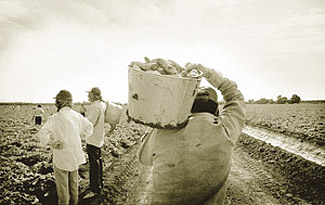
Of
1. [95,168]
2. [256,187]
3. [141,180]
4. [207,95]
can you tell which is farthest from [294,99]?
[207,95]

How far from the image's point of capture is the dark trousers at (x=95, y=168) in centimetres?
527

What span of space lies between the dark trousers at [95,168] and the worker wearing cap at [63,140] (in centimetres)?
121

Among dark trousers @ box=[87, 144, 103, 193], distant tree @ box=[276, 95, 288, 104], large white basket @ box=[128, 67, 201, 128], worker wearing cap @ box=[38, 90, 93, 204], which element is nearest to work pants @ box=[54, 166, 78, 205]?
worker wearing cap @ box=[38, 90, 93, 204]

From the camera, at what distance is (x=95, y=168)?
5.38m

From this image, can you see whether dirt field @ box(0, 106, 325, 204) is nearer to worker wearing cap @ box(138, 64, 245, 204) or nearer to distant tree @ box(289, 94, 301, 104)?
worker wearing cap @ box(138, 64, 245, 204)

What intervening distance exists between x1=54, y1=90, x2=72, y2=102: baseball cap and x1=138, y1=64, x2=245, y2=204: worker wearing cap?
8.19 ft

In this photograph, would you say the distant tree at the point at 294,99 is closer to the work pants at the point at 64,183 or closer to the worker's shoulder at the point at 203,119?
the work pants at the point at 64,183

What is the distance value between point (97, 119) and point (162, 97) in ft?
12.2

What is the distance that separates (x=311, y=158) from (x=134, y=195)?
6.74m

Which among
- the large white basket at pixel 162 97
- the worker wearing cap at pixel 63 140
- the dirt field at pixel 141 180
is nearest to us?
the large white basket at pixel 162 97

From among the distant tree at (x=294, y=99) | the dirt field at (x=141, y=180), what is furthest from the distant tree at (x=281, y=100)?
the dirt field at (x=141, y=180)

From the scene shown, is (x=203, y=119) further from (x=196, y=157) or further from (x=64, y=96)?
(x=64, y=96)

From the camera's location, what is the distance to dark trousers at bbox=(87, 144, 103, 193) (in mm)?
5273

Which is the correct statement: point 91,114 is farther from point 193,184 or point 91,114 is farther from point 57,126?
point 193,184
